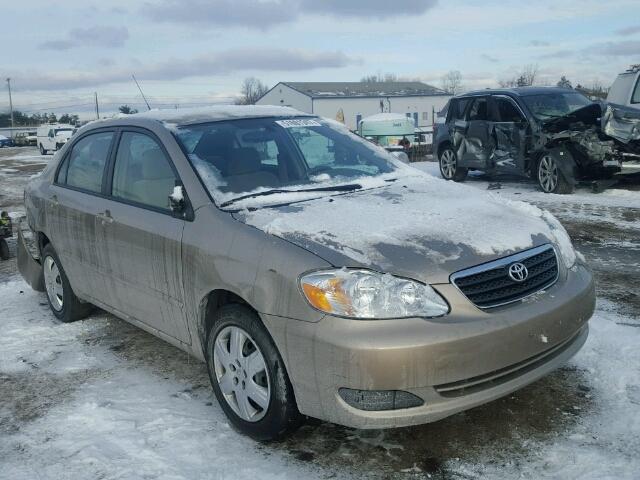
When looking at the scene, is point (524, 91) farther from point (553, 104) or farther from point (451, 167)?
point (451, 167)

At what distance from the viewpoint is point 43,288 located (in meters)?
5.75

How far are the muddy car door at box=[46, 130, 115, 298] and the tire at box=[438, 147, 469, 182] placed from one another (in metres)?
9.22

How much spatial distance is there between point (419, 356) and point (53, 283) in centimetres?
383

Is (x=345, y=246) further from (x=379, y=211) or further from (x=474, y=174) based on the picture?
(x=474, y=174)

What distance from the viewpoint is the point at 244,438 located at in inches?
127

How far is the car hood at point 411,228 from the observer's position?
283 cm

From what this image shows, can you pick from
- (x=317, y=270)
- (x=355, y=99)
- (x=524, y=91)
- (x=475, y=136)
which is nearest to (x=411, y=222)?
(x=317, y=270)

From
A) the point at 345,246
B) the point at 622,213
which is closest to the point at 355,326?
the point at 345,246

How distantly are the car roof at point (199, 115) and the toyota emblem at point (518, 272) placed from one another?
7.17 feet

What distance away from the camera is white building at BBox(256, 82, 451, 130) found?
59.7 metres

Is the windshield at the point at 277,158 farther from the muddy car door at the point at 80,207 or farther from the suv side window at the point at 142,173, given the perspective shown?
the muddy car door at the point at 80,207

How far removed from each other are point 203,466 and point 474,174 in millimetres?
12341

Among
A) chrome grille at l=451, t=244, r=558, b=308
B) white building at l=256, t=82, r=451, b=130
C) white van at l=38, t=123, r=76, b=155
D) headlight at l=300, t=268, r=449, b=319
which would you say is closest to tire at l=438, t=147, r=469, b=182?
chrome grille at l=451, t=244, r=558, b=308

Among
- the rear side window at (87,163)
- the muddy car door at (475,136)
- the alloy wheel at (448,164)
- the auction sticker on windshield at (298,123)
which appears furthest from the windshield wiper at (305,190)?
the alloy wheel at (448,164)
